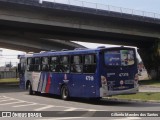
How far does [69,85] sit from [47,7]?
23.0 meters

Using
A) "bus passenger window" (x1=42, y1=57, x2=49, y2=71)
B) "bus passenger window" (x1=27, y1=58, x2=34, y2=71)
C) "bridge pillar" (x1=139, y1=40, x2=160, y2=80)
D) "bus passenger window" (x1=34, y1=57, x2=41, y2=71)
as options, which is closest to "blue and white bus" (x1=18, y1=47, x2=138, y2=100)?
"bus passenger window" (x1=42, y1=57, x2=49, y2=71)

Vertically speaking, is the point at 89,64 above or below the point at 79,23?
below

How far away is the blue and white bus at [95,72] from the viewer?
20.5 metres

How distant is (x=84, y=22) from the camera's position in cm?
4925

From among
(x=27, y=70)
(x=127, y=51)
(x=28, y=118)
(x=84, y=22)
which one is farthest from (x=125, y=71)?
(x=84, y=22)

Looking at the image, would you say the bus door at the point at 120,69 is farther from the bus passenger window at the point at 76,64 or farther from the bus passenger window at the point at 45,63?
the bus passenger window at the point at 45,63

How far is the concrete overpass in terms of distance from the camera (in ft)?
145

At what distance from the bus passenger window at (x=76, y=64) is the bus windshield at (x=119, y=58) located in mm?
1876

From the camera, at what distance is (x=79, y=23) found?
48.8 meters

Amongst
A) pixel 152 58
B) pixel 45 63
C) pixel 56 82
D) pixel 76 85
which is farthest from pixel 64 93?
pixel 152 58

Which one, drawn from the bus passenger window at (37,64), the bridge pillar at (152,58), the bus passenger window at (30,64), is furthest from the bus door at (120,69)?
the bridge pillar at (152,58)

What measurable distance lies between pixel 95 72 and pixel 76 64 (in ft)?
6.96

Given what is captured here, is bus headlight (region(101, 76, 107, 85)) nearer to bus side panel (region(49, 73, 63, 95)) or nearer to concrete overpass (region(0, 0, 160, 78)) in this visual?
bus side panel (region(49, 73, 63, 95))

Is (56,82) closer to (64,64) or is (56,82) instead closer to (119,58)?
(64,64)
